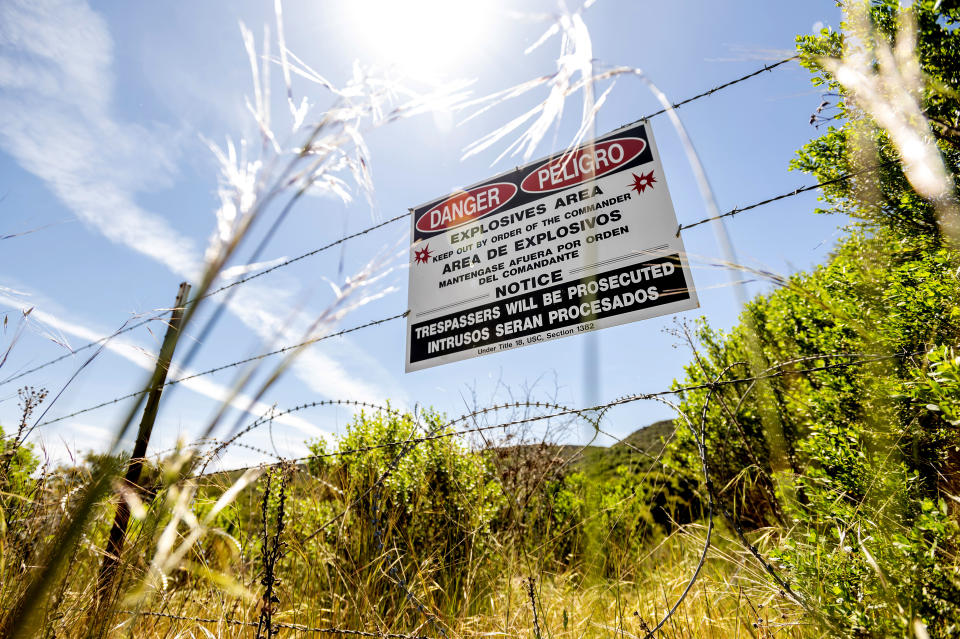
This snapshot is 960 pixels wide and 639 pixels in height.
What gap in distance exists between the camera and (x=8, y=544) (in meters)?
1.78

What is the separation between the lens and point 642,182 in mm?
3102

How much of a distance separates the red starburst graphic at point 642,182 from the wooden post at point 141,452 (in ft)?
9.32

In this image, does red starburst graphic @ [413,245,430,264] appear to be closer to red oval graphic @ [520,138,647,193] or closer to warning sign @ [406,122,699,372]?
warning sign @ [406,122,699,372]

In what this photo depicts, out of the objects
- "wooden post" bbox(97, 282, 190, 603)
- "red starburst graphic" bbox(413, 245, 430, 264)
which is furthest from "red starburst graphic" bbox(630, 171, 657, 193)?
"wooden post" bbox(97, 282, 190, 603)

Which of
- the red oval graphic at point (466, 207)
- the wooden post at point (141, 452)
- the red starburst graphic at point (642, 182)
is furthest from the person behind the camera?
the red oval graphic at point (466, 207)

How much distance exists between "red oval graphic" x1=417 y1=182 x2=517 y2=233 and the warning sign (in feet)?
0.04

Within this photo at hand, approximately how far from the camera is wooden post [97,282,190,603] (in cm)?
59

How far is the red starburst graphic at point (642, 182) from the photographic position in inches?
121

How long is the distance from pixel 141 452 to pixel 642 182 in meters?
3.54

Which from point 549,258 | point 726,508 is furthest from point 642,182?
point 726,508

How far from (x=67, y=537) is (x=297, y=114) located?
62 cm

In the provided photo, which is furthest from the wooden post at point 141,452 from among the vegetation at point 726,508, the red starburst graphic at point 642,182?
Result: the red starburst graphic at point 642,182

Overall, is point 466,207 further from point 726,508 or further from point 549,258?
point 726,508

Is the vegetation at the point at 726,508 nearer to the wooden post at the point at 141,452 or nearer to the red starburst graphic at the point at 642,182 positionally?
the wooden post at the point at 141,452
